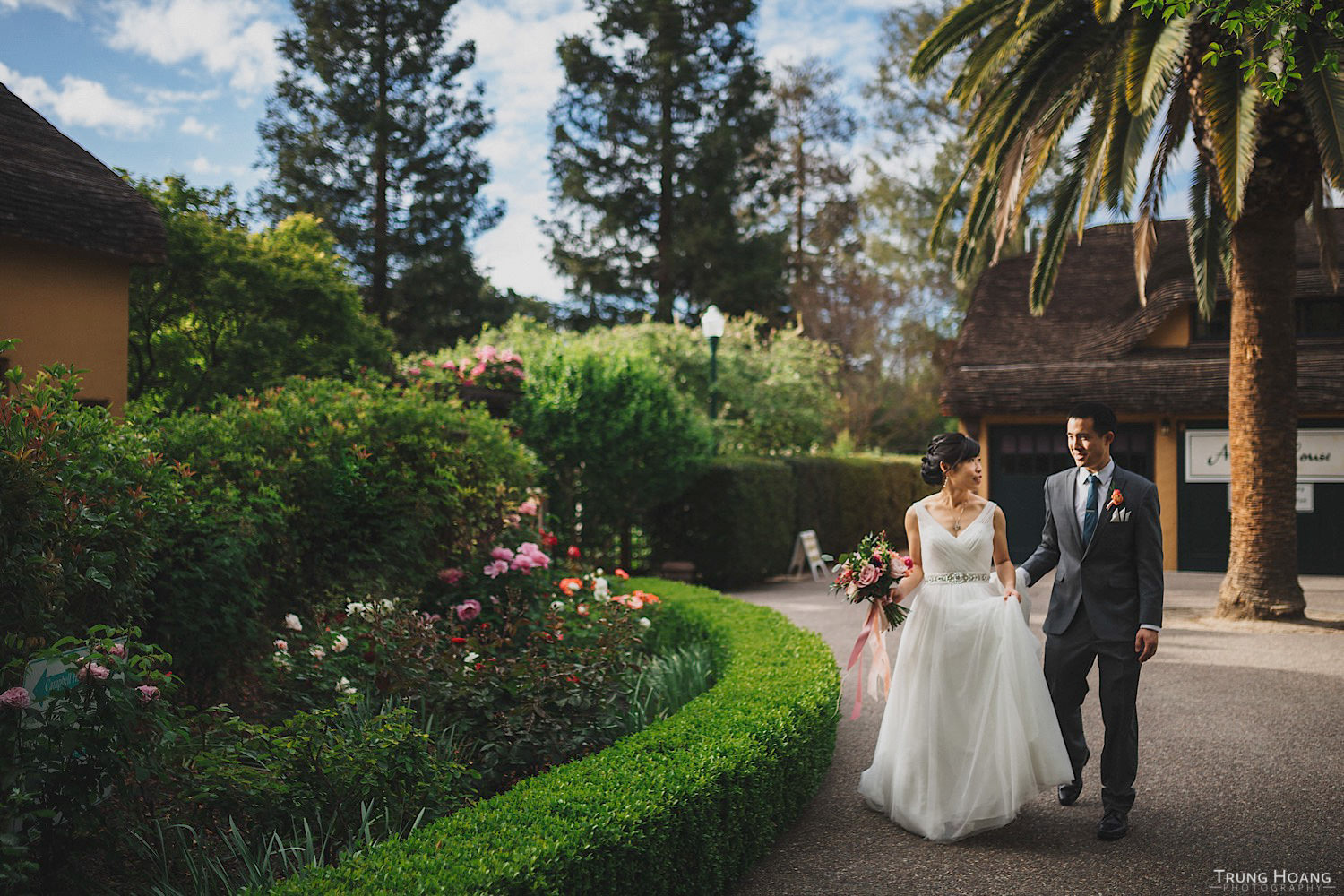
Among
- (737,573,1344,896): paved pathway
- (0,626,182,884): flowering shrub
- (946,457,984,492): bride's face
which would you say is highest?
(946,457,984,492): bride's face

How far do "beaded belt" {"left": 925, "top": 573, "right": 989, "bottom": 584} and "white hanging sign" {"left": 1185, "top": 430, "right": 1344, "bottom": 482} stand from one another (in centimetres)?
1425

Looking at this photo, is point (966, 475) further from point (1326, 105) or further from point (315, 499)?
point (1326, 105)

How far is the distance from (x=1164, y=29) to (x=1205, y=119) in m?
1.64

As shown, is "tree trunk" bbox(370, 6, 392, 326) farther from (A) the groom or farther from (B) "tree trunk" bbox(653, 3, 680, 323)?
(A) the groom

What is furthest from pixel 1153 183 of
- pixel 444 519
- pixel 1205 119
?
pixel 444 519

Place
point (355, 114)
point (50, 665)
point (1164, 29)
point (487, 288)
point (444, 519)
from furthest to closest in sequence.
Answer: point (487, 288), point (355, 114), point (1164, 29), point (444, 519), point (50, 665)

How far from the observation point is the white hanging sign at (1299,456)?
56.7 feet

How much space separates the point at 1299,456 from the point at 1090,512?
15.0m

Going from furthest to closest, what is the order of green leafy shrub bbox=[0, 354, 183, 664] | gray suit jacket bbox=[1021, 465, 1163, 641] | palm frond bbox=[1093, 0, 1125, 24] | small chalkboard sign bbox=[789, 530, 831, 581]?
small chalkboard sign bbox=[789, 530, 831, 581] → palm frond bbox=[1093, 0, 1125, 24] → gray suit jacket bbox=[1021, 465, 1163, 641] → green leafy shrub bbox=[0, 354, 183, 664]

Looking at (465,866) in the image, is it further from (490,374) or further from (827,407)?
(827,407)

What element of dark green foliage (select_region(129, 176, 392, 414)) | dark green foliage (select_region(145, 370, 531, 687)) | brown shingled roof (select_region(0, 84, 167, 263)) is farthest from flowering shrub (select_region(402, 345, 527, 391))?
dark green foliage (select_region(145, 370, 531, 687))

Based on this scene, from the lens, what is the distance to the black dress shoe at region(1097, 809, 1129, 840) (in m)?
4.76

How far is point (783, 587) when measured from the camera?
671 inches

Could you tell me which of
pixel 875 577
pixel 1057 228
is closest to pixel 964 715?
pixel 875 577
